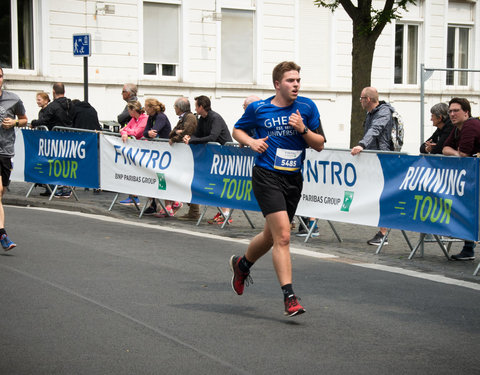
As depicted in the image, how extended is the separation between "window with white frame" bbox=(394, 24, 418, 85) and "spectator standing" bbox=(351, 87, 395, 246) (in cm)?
1777

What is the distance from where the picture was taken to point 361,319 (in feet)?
20.9

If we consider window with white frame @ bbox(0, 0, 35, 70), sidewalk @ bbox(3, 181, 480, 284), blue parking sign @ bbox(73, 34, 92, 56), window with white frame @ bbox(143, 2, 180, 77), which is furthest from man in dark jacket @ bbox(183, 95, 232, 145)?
window with white frame @ bbox(143, 2, 180, 77)

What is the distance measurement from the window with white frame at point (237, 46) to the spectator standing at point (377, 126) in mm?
14829

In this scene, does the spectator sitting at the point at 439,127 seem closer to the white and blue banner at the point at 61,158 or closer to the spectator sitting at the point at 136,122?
the spectator sitting at the point at 136,122

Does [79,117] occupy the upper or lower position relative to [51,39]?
lower

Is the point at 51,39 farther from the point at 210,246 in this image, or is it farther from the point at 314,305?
the point at 314,305

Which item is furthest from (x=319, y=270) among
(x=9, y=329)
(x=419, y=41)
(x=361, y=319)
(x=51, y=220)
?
(x=419, y=41)

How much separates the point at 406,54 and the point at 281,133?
22.4 metres

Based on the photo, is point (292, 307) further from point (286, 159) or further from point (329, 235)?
point (329, 235)

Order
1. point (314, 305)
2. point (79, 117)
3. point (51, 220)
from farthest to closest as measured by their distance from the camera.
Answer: point (79, 117) → point (51, 220) → point (314, 305)

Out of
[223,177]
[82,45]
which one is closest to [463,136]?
[223,177]

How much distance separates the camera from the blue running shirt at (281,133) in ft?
21.4

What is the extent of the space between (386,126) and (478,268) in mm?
2631

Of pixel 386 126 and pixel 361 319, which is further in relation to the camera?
pixel 386 126
